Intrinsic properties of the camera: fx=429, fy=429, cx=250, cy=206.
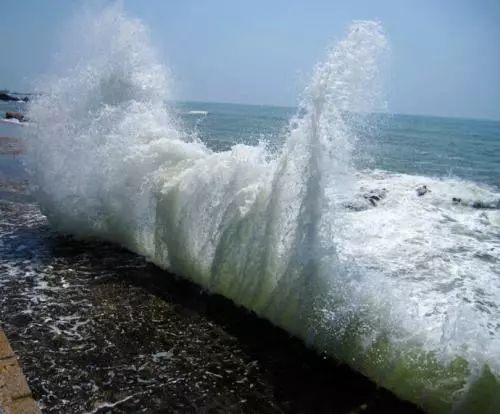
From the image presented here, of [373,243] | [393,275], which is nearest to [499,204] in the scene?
[373,243]

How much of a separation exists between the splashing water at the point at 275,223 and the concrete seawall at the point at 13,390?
3.28 metres

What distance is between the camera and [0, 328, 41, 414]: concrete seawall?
384cm

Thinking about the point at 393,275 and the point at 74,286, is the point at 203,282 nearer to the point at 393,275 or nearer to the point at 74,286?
the point at 74,286

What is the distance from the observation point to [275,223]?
662 cm

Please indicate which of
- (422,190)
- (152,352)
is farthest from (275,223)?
(422,190)

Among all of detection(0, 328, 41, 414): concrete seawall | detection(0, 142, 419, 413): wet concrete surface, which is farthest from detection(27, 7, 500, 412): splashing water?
detection(0, 328, 41, 414): concrete seawall

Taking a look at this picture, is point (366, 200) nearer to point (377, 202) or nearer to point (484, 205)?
point (377, 202)

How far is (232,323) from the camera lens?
20.3 ft

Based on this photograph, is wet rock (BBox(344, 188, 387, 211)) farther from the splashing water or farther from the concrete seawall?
the concrete seawall

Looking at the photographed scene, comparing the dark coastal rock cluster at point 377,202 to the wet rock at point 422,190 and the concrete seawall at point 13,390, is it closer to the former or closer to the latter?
the wet rock at point 422,190

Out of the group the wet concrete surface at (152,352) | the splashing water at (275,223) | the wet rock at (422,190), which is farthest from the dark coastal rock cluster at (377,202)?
the wet concrete surface at (152,352)

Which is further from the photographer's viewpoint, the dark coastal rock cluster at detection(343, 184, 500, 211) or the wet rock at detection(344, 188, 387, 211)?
the dark coastal rock cluster at detection(343, 184, 500, 211)

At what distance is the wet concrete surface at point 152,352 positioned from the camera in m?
4.50

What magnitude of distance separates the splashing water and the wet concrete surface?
0.43 m
